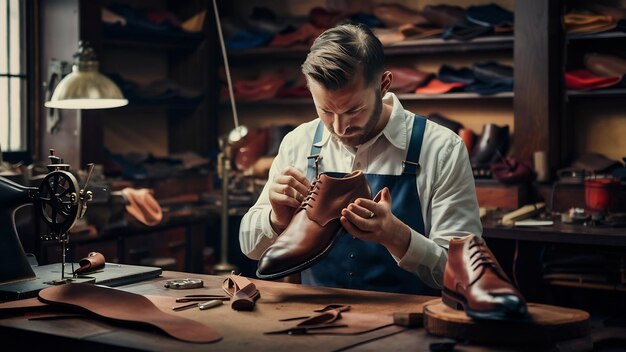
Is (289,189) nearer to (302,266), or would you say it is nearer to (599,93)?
(302,266)

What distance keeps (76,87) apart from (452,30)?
8.02 feet

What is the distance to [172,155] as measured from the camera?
22.5 feet

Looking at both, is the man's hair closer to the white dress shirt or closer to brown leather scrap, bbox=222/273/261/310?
the white dress shirt

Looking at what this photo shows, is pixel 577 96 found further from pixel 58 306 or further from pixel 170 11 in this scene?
pixel 58 306

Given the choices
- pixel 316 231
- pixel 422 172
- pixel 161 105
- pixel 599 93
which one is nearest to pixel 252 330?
pixel 316 231

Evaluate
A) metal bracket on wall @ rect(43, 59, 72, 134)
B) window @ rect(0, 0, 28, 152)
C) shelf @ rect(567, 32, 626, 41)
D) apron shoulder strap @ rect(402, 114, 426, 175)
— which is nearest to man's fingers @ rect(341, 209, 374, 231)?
apron shoulder strap @ rect(402, 114, 426, 175)

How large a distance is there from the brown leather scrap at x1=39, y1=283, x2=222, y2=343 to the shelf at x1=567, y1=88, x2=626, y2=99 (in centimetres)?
372

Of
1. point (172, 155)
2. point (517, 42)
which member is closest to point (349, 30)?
point (517, 42)

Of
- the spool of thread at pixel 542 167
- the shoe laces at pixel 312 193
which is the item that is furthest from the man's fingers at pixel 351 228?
the spool of thread at pixel 542 167

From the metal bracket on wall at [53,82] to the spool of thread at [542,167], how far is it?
284cm

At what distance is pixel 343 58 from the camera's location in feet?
9.38

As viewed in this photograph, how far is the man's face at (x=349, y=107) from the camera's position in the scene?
9.40 ft

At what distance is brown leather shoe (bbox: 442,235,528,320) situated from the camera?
208 cm

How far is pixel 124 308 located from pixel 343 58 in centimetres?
101
